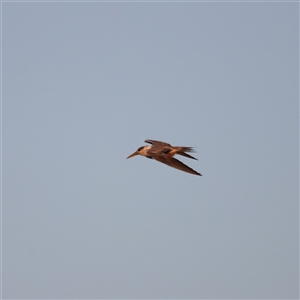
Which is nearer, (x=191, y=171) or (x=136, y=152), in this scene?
(x=191, y=171)

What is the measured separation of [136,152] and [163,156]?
145 inches

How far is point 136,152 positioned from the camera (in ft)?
117

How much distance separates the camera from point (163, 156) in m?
32.0

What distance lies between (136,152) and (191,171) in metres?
4.57

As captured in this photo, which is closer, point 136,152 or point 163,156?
point 163,156

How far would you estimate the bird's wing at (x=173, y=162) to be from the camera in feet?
103

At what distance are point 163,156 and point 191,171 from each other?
4.25 feet

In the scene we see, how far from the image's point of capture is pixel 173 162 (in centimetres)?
3178

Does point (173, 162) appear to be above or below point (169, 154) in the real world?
below

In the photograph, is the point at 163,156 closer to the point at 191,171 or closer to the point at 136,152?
the point at 191,171

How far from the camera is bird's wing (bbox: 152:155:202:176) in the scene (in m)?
31.5

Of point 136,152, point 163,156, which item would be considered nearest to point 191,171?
point 163,156

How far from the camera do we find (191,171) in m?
31.6
